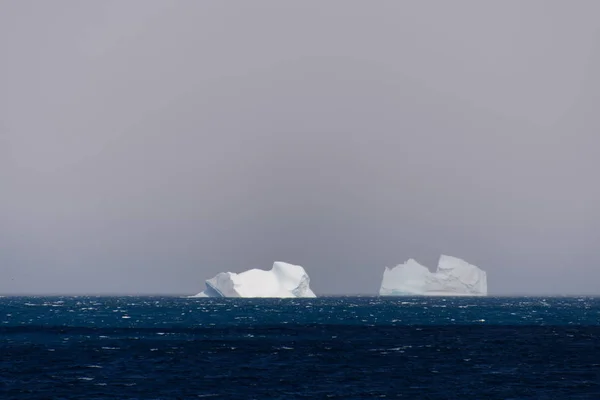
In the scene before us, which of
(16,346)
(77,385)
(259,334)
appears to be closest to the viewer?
(77,385)

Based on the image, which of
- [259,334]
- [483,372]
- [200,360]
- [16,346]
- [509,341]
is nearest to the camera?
[483,372]

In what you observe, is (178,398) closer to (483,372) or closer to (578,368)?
(483,372)

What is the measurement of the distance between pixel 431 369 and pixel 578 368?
28.9ft

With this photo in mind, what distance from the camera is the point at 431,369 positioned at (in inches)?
2109

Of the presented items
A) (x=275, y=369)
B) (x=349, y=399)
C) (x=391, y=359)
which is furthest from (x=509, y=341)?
(x=349, y=399)

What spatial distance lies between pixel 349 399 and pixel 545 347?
103 ft

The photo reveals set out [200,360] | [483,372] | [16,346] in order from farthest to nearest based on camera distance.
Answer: [16,346]
[200,360]
[483,372]

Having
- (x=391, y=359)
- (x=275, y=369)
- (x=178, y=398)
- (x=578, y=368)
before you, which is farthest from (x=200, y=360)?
(x=578, y=368)

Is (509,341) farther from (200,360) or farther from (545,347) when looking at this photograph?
(200,360)

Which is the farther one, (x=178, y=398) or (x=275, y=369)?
(x=275, y=369)

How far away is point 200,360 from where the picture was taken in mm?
57844

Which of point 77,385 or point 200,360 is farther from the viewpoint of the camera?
point 200,360

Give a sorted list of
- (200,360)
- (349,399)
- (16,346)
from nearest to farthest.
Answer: (349,399), (200,360), (16,346)

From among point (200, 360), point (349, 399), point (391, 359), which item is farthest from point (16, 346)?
point (349, 399)
